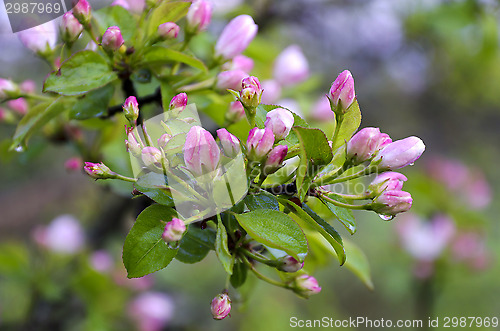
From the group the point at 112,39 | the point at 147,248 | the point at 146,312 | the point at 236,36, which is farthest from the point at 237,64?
the point at 146,312

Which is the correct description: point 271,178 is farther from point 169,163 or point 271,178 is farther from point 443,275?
point 443,275

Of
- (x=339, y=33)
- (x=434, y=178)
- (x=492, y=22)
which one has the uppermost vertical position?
(x=492, y=22)

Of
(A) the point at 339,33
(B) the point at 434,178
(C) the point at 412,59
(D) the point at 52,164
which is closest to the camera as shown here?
(B) the point at 434,178

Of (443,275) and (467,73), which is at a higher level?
(467,73)

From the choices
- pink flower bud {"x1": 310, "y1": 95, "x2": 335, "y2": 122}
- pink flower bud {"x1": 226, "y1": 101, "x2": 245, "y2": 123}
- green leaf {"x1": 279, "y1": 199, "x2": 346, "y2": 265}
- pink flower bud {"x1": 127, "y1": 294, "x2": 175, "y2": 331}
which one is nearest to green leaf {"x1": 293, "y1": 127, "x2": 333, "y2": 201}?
green leaf {"x1": 279, "y1": 199, "x2": 346, "y2": 265}

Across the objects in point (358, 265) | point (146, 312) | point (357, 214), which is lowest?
point (357, 214)

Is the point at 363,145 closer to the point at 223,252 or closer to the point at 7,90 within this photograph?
the point at 223,252

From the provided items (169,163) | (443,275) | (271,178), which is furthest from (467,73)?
(169,163)
